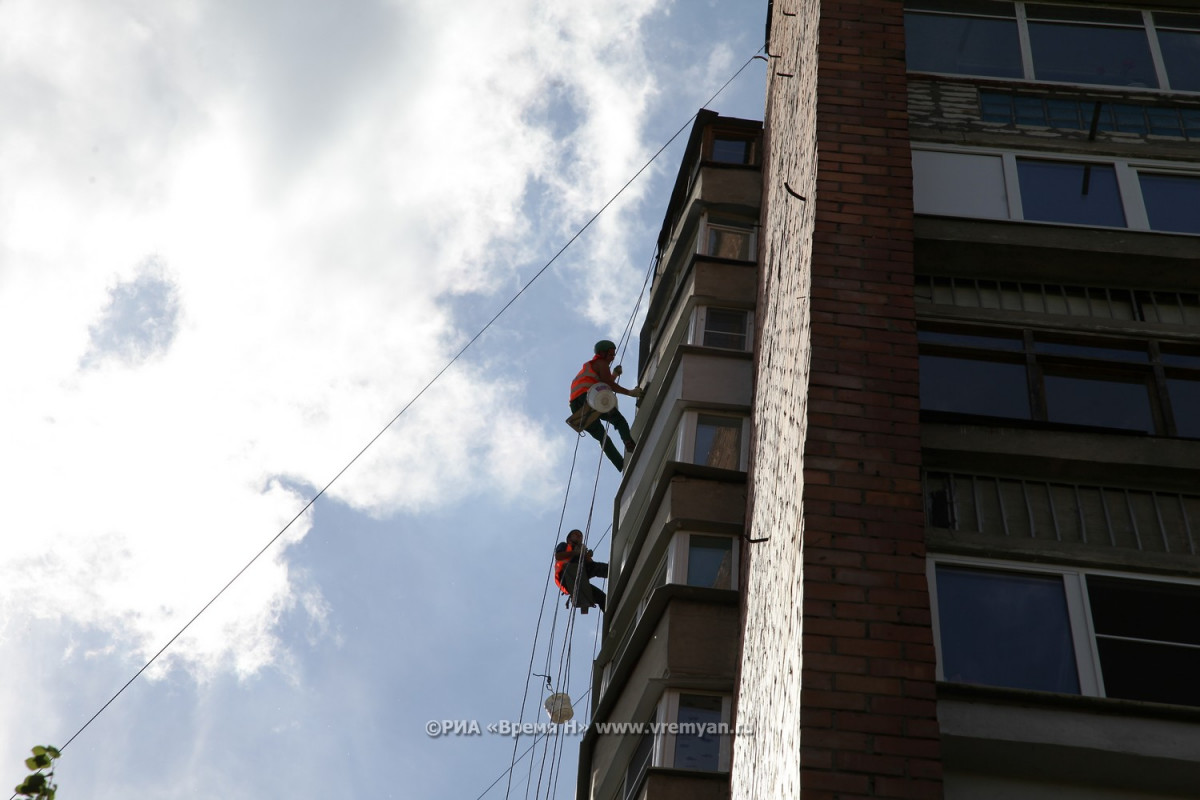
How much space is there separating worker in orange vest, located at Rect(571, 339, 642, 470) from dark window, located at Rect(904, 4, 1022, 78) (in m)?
6.06

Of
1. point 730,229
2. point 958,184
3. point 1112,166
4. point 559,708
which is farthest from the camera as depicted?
point 730,229

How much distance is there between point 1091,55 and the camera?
36.4 feet

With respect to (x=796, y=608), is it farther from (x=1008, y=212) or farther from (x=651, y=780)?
(x=1008, y=212)

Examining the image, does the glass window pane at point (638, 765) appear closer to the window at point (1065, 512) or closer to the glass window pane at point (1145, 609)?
the window at point (1065, 512)

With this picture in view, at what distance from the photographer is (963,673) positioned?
6.55 metres

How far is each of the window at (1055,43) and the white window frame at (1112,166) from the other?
3.79ft

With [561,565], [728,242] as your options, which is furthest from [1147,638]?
[561,565]

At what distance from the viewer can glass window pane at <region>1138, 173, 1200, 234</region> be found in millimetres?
9531

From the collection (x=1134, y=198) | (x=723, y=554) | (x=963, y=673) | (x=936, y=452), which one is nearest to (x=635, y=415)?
(x=723, y=554)

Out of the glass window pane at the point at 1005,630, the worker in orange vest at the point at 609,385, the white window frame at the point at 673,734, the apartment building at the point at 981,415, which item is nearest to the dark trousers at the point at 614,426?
the worker in orange vest at the point at 609,385

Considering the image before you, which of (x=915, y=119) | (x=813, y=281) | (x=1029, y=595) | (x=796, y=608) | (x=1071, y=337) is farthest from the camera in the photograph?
(x=915, y=119)

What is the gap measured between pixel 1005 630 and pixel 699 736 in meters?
3.90

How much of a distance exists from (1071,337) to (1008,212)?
1229 millimetres

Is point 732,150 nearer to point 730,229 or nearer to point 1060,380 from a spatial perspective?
point 730,229
